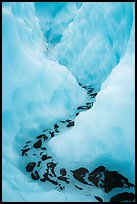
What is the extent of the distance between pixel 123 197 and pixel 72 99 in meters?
4.62

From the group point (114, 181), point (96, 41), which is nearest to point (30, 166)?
point (114, 181)

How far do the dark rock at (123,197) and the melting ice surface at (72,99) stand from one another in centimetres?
12

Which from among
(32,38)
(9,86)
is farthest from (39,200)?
(32,38)

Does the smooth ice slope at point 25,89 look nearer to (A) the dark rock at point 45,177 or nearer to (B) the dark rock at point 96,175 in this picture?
(A) the dark rock at point 45,177

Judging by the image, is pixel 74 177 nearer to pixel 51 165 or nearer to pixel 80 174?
pixel 80 174

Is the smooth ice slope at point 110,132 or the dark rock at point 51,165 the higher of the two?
the smooth ice slope at point 110,132

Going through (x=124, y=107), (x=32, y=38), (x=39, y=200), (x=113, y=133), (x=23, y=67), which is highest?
(x=32, y=38)

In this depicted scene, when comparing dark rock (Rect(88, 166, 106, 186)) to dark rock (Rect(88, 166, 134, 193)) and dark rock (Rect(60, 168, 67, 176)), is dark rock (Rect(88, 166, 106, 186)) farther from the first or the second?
dark rock (Rect(60, 168, 67, 176))

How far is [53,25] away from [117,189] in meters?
13.6

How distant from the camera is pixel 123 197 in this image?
5.07 meters

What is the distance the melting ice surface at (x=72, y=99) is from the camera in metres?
5.57

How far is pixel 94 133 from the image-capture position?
614 centimetres

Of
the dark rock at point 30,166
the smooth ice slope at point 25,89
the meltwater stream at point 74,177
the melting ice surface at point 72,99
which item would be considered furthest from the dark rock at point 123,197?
the smooth ice slope at point 25,89

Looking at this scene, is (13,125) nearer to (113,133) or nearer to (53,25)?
(113,133)
